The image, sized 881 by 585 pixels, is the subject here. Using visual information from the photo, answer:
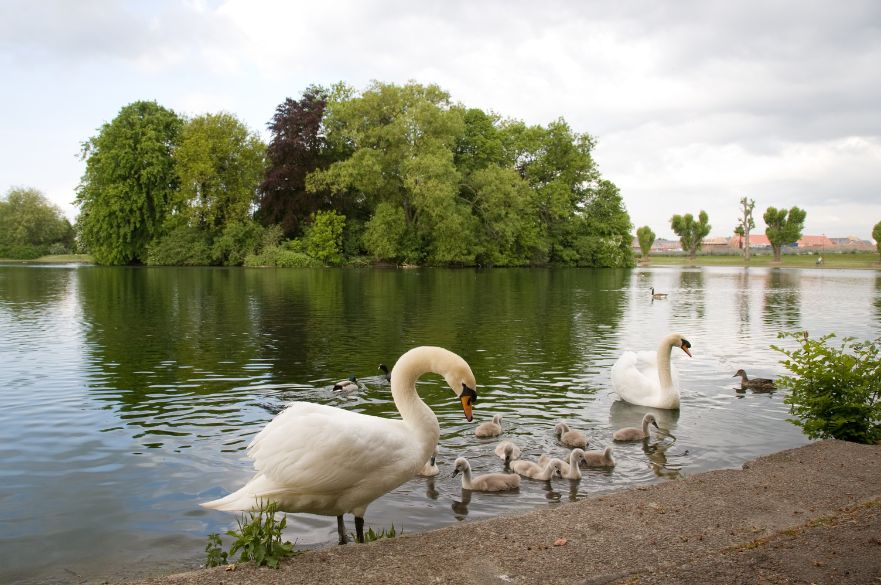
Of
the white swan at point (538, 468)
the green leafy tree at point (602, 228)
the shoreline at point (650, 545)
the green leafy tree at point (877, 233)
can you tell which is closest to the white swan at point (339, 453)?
the shoreline at point (650, 545)

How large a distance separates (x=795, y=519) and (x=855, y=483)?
1.67m

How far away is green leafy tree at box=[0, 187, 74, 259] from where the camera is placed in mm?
114000

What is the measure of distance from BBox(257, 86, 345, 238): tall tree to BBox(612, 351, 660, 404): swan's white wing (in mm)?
65502

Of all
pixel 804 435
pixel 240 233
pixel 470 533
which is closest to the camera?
pixel 470 533

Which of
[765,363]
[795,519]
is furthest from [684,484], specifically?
[765,363]

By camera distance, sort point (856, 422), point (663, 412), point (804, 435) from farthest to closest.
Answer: point (663, 412) < point (804, 435) < point (856, 422)

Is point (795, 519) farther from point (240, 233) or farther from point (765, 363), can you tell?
point (240, 233)

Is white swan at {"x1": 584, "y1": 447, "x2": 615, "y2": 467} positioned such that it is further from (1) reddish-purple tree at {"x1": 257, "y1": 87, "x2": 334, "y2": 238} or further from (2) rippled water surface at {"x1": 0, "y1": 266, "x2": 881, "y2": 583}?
(1) reddish-purple tree at {"x1": 257, "y1": 87, "x2": 334, "y2": 238}

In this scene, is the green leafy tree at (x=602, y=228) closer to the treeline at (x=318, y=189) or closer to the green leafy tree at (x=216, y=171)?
the treeline at (x=318, y=189)

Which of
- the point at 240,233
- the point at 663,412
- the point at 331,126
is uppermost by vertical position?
the point at 331,126

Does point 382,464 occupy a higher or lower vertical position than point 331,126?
lower

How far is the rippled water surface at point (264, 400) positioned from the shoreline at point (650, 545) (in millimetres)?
1680

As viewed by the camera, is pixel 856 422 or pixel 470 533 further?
pixel 856 422

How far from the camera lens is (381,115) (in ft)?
242
